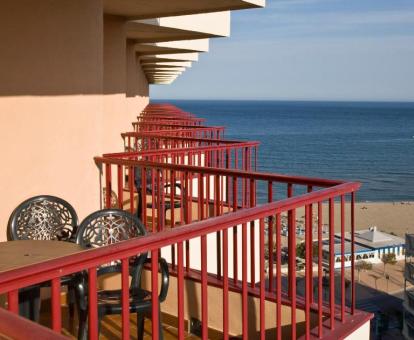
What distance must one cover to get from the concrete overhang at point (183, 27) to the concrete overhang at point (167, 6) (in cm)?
99

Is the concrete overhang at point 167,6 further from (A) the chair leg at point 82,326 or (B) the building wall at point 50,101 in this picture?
(A) the chair leg at point 82,326

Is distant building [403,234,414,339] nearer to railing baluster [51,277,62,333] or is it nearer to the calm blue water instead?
railing baluster [51,277,62,333]

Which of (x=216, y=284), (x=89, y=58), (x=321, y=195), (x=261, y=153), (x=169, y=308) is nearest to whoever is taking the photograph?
(x=321, y=195)

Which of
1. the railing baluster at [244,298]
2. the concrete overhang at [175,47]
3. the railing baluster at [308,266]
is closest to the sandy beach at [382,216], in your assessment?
the concrete overhang at [175,47]

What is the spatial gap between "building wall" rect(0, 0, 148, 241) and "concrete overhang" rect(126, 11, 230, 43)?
577cm

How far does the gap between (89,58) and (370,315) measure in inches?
149

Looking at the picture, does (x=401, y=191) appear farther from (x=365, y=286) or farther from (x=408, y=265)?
(x=408, y=265)

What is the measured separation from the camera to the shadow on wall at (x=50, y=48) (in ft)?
18.2

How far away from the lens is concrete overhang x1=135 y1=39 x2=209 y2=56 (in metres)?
17.1

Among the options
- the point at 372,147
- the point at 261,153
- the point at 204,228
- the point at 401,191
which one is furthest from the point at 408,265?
the point at 372,147

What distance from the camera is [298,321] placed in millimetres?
4531

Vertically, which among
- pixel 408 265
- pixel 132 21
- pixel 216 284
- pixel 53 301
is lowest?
pixel 408 265

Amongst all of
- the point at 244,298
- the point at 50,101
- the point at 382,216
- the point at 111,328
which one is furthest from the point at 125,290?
the point at 382,216

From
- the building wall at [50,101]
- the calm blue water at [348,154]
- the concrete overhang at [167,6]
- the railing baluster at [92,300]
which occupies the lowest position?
the calm blue water at [348,154]
